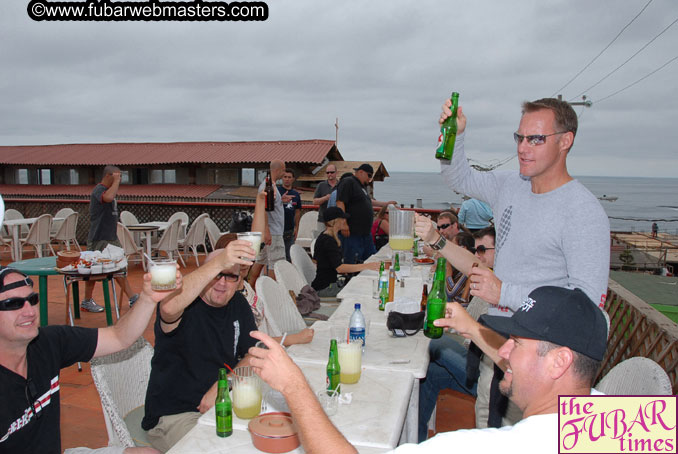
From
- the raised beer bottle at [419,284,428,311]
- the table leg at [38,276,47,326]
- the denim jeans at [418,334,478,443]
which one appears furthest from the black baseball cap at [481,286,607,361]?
the table leg at [38,276,47,326]

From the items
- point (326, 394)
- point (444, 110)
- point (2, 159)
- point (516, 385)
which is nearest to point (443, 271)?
point (444, 110)

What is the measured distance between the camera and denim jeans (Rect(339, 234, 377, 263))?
22.4 ft

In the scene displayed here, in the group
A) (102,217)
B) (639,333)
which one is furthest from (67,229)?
(639,333)

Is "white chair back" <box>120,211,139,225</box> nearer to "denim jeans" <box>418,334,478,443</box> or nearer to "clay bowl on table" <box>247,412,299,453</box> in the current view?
"denim jeans" <box>418,334,478,443</box>

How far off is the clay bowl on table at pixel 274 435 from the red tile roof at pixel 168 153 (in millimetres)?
17465

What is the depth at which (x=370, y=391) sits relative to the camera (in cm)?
230

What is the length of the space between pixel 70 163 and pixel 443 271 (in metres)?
24.0

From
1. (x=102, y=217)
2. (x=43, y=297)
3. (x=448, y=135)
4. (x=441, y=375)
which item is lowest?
(x=441, y=375)

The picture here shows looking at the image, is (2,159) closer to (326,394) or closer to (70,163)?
(70,163)

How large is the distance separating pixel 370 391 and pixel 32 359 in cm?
160

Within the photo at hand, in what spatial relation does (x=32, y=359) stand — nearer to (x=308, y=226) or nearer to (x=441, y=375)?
(x=441, y=375)

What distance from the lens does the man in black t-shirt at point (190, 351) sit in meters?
2.45

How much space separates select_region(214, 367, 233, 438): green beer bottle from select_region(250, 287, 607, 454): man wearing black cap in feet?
2.11

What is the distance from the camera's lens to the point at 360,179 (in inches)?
288
